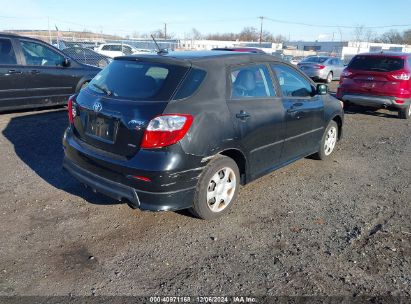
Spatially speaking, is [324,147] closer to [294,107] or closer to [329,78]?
[294,107]

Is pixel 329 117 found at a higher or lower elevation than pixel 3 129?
higher

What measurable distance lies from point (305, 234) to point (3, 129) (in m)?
5.85

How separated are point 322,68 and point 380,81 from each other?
1101 centimetres

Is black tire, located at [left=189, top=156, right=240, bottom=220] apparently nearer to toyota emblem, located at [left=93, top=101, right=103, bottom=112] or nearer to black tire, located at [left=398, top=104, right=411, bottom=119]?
toyota emblem, located at [left=93, top=101, right=103, bottom=112]

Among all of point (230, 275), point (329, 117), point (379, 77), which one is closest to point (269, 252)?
point (230, 275)

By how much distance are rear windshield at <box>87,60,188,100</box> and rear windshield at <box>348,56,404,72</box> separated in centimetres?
752

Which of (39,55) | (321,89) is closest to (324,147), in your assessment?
(321,89)

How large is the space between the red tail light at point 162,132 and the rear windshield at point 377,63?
25.7 ft

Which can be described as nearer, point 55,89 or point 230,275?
point 230,275

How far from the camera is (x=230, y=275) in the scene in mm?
2982

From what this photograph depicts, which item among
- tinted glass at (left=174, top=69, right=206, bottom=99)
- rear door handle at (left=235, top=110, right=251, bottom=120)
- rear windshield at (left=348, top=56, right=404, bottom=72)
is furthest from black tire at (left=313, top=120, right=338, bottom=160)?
rear windshield at (left=348, top=56, right=404, bottom=72)

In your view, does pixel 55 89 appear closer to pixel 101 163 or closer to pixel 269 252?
pixel 101 163

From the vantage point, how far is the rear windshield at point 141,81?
11.3 ft

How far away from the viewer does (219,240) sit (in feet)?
11.5
